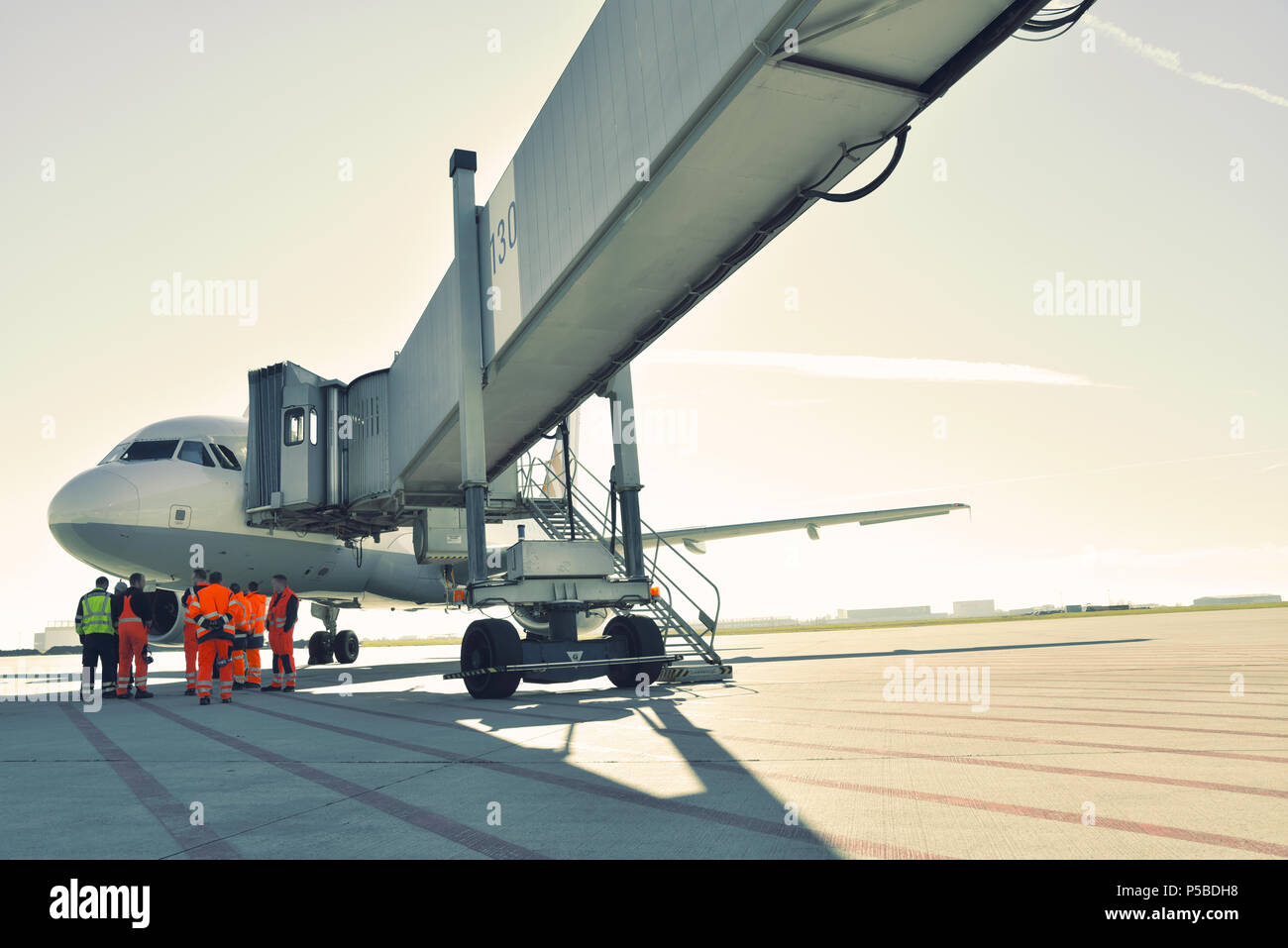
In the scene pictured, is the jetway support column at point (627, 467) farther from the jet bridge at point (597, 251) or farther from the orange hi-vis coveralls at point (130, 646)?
the orange hi-vis coveralls at point (130, 646)

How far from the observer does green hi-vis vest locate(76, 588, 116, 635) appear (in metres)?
14.2

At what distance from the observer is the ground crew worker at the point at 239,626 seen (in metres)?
15.0

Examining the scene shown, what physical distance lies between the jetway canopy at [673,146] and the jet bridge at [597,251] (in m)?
0.02

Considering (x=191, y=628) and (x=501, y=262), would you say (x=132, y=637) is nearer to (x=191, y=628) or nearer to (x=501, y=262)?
(x=191, y=628)

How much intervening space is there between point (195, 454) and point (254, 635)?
4.15 m

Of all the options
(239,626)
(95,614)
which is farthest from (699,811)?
(239,626)

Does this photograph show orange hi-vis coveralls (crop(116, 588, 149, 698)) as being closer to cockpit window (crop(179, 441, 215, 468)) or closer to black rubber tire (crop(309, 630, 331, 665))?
cockpit window (crop(179, 441, 215, 468))

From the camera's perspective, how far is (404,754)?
723 cm

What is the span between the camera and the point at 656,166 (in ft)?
24.6

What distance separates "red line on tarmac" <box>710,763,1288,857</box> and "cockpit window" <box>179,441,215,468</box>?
16223 millimetres

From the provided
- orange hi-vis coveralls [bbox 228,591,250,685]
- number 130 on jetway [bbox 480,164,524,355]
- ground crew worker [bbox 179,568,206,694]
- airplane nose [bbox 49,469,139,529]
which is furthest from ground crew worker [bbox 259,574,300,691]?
number 130 on jetway [bbox 480,164,524,355]
